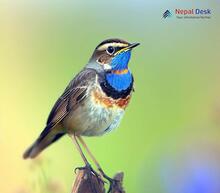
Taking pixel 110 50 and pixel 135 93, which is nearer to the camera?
pixel 110 50

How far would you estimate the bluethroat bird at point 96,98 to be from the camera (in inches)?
84.3

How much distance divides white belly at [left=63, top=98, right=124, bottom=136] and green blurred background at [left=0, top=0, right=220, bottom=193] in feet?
0.28

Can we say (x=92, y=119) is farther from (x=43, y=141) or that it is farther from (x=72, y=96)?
(x=43, y=141)

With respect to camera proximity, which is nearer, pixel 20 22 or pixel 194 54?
pixel 20 22

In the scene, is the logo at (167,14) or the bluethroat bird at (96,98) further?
the logo at (167,14)

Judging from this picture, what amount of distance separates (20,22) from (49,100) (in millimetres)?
359

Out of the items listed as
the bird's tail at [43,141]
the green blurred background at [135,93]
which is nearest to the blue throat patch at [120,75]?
the green blurred background at [135,93]

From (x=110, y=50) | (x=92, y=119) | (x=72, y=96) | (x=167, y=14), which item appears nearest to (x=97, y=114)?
(x=92, y=119)

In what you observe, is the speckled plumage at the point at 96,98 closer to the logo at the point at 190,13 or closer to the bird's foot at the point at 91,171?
the bird's foot at the point at 91,171

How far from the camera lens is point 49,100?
2.28 m

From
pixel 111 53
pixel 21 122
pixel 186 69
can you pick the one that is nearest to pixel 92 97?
pixel 111 53

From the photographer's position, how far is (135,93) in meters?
2.36

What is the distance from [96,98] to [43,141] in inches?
12.5

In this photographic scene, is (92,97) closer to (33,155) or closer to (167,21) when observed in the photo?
(33,155)
